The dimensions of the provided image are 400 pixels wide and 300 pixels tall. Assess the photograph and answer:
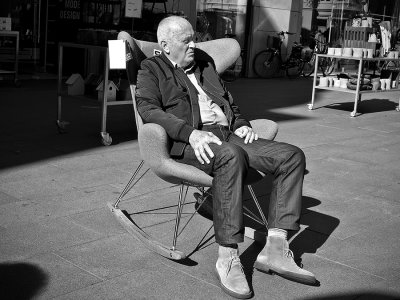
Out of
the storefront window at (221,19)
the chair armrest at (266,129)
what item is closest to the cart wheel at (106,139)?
the chair armrest at (266,129)

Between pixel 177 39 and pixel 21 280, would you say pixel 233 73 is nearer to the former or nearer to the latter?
pixel 177 39

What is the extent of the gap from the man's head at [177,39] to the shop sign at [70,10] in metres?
8.61

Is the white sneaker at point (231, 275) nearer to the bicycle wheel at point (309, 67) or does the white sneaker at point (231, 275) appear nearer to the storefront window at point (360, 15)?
the storefront window at point (360, 15)

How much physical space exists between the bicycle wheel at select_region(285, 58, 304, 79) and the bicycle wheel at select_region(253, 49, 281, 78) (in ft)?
0.94

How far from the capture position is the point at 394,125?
9.05 meters

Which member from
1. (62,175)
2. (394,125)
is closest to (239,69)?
(394,125)

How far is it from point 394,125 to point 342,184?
3936mm

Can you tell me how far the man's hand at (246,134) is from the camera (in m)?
3.86

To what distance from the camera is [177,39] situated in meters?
3.98

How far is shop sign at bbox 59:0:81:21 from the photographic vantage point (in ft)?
39.9

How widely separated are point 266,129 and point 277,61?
1137 centimetres

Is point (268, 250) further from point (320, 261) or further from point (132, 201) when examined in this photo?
point (132, 201)

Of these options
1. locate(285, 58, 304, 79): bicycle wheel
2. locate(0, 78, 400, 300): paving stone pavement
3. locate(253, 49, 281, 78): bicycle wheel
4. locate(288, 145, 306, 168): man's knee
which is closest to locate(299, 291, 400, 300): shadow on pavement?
locate(0, 78, 400, 300): paving stone pavement

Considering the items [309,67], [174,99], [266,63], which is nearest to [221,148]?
[174,99]
